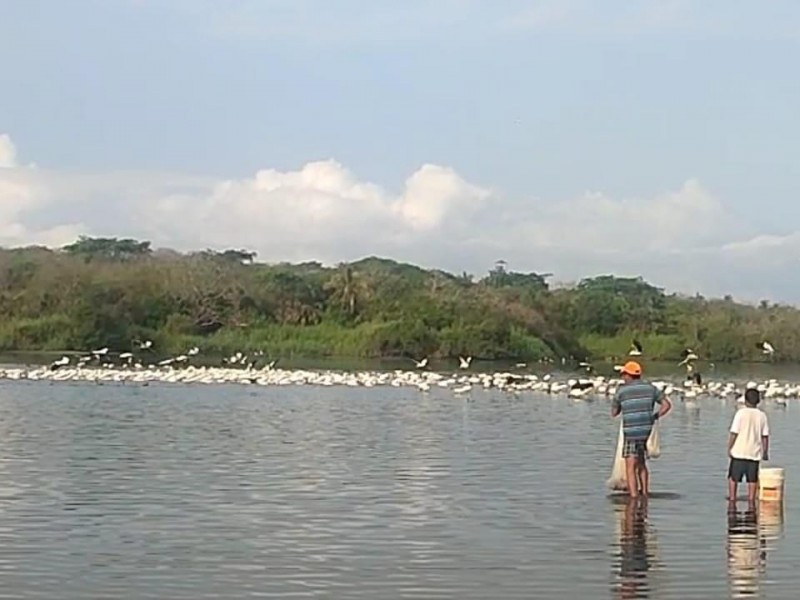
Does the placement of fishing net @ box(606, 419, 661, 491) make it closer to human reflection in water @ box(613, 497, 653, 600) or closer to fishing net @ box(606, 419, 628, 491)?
fishing net @ box(606, 419, 628, 491)

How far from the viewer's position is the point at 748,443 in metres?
16.8

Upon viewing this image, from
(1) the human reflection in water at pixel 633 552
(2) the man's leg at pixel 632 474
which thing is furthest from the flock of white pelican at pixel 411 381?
(1) the human reflection in water at pixel 633 552

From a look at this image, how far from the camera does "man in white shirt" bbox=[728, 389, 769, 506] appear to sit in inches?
658

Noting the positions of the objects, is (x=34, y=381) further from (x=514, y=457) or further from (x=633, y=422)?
(x=633, y=422)

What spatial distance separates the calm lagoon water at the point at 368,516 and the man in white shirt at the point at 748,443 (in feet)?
1.41

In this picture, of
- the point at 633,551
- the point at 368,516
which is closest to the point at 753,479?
the point at 633,551

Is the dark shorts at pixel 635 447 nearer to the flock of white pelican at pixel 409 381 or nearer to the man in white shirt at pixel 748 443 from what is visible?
the man in white shirt at pixel 748 443

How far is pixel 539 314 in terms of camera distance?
76.4 m

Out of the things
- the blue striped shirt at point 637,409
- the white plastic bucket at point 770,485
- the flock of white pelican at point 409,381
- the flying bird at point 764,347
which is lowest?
the white plastic bucket at point 770,485

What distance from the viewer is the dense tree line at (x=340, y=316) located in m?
73.2

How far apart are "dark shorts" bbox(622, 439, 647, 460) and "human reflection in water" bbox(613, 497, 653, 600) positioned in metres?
0.47

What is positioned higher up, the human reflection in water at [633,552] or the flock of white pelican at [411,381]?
the flock of white pelican at [411,381]

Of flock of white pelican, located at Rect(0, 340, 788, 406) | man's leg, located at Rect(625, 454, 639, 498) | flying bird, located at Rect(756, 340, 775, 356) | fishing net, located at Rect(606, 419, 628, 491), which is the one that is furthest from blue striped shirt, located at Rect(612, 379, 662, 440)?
flying bird, located at Rect(756, 340, 775, 356)

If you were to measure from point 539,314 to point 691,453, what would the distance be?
52.2 m
